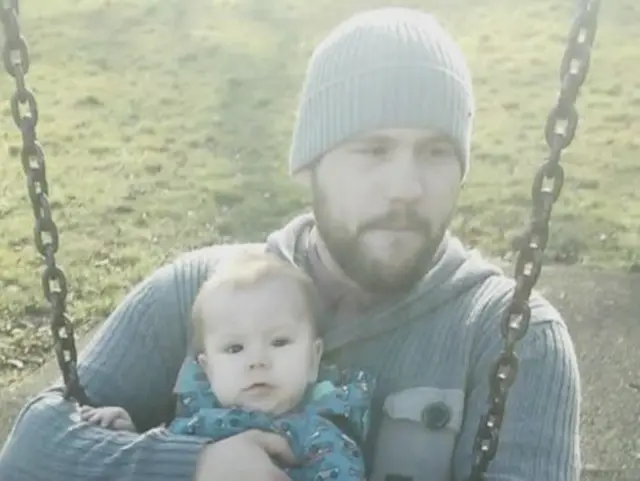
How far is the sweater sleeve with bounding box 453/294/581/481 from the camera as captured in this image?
5.94 ft

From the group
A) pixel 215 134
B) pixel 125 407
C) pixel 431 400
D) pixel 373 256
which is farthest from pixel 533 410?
pixel 215 134

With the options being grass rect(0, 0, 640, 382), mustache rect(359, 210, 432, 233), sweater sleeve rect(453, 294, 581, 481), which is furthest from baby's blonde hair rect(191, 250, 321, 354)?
grass rect(0, 0, 640, 382)

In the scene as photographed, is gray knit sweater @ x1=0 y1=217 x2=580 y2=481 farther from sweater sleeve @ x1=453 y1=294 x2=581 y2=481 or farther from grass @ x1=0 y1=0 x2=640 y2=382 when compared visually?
Result: grass @ x1=0 y1=0 x2=640 y2=382

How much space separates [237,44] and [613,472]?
16.5 feet

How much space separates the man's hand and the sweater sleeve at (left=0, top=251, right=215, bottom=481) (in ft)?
0.12

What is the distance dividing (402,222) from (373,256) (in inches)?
2.9

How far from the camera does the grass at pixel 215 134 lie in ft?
15.8

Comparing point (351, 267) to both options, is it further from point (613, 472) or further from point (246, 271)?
point (613, 472)

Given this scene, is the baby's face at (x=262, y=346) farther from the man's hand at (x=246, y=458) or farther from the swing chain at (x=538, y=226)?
the swing chain at (x=538, y=226)

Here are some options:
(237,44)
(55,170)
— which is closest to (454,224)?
(55,170)

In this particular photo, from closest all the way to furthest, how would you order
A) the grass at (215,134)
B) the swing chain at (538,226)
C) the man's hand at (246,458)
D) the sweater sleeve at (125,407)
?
the swing chain at (538,226)
the man's hand at (246,458)
the sweater sleeve at (125,407)
the grass at (215,134)

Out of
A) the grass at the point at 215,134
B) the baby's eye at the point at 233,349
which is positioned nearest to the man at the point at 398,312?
the baby's eye at the point at 233,349

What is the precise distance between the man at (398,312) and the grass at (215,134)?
2.14 m

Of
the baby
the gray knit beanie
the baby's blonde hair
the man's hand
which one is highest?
the gray knit beanie
